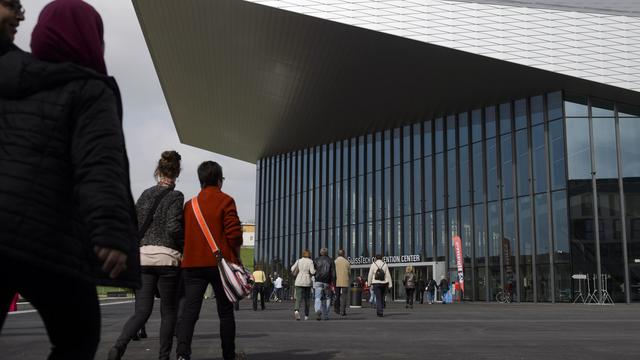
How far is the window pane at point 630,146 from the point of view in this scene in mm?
30766

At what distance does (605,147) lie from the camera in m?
30.8

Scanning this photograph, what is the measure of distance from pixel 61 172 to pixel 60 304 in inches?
16.4

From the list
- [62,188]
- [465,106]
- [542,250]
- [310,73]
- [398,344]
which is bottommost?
[398,344]

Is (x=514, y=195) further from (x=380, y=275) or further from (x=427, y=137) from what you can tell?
(x=380, y=275)

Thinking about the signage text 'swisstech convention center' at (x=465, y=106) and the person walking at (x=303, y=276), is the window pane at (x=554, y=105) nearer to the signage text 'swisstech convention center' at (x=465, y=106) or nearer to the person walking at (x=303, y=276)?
the signage text 'swisstech convention center' at (x=465, y=106)

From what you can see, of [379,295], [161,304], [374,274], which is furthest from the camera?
[374,274]

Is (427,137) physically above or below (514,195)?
above

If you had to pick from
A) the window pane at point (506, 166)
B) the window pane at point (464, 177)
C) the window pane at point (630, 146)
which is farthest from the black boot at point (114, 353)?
the window pane at point (464, 177)

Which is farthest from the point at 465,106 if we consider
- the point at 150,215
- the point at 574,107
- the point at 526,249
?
the point at 150,215

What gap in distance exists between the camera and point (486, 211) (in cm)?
Answer: 3378

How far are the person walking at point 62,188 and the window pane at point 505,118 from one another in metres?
32.2

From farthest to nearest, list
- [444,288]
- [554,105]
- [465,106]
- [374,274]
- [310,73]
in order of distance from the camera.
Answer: [465,106] < [444,288] < [310,73] < [554,105] < [374,274]

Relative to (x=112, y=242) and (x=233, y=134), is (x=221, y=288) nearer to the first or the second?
(x=112, y=242)

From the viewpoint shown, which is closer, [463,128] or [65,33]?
A: [65,33]
